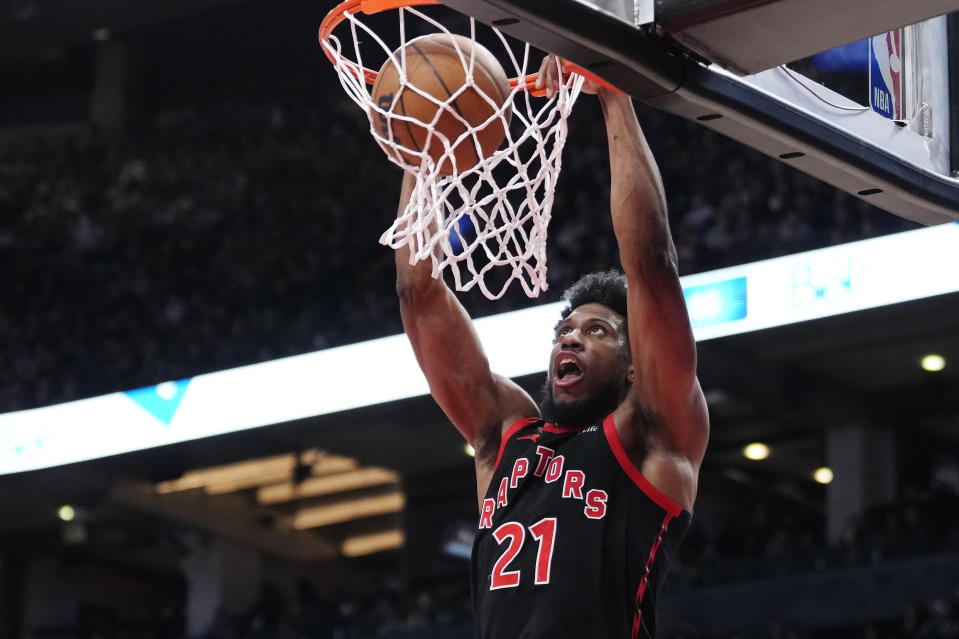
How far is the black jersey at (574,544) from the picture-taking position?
2980 mm

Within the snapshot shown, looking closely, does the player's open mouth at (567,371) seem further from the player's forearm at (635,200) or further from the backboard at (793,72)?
the backboard at (793,72)

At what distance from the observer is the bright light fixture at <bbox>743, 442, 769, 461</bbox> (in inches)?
584

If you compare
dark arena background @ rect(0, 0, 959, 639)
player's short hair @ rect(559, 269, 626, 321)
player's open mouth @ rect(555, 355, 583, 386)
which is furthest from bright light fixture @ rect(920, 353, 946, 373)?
player's open mouth @ rect(555, 355, 583, 386)

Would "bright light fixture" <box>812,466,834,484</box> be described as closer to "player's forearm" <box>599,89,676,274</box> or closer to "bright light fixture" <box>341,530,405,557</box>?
→ "bright light fixture" <box>341,530,405,557</box>

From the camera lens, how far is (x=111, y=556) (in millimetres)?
19141

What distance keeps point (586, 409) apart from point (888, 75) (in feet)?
3.19

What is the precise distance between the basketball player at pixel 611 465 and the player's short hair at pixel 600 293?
0.11m

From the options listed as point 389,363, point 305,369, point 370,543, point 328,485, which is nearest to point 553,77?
point 389,363

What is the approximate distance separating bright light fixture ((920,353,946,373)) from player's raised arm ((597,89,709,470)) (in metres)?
9.90

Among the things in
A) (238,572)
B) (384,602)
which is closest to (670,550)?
(384,602)

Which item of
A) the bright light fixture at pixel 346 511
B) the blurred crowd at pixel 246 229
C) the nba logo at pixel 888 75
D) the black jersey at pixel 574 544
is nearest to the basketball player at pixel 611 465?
the black jersey at pixel 574 544

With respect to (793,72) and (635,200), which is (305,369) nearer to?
(635,200)

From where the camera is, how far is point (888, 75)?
314cm

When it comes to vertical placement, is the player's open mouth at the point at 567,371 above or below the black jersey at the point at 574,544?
above
